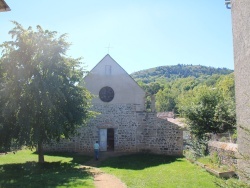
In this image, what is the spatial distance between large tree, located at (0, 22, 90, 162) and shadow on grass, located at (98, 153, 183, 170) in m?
4.67

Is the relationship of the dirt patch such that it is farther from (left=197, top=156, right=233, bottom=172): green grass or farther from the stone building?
the stone building

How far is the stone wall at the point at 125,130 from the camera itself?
24.2 meters

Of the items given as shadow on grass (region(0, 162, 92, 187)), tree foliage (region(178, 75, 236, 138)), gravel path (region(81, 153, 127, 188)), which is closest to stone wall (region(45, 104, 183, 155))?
tree foliage (region(178, 75, 236, 138))

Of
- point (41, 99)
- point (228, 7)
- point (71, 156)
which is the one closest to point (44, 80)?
point (41, 99)

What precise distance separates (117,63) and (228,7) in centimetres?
1446

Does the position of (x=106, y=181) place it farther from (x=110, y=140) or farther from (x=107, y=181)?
(x=110, y=140)

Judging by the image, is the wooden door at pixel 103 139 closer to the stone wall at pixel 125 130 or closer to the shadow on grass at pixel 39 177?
the stone wall at pixel 125 130

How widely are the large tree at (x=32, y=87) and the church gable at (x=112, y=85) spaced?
7.65 m

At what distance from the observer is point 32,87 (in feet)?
52.1

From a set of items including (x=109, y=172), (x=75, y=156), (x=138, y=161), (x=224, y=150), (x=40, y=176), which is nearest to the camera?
(x=40, y=176)

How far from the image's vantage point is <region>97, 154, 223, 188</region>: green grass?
40.2ft

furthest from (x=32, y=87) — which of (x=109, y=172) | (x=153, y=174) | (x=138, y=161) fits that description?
(x=138, y=161)

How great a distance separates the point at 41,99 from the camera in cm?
1625

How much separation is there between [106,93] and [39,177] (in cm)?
1242
